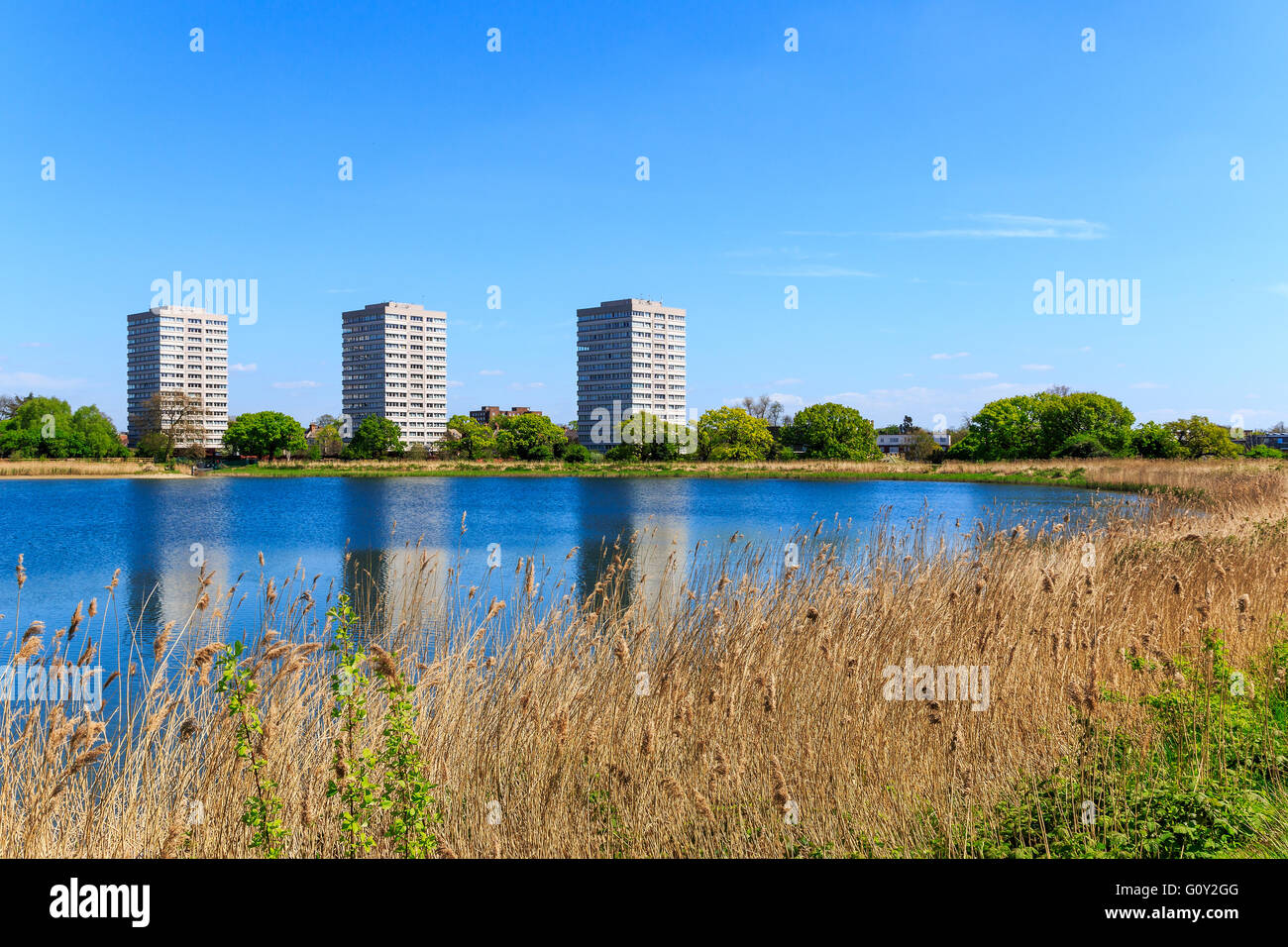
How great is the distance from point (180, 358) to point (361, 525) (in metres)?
153

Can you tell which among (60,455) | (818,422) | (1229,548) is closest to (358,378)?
(60,455)

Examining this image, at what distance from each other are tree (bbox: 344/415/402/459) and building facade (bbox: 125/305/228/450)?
59.6 m

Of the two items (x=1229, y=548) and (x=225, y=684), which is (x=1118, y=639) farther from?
(x=225, y=684)

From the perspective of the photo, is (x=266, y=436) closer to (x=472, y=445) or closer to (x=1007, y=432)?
(x=472, y=445)

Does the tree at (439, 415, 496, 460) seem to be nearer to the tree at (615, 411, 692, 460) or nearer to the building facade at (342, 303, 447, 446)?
the tree at (615, 411, 692, 460)

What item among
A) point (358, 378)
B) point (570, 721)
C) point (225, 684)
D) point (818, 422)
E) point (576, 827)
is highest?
point (358, 378)

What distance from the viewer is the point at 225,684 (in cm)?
345

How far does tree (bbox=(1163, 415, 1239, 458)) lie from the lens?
68.3 m

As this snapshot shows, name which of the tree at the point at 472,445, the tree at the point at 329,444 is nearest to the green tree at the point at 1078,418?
the tree at the point at 472,445

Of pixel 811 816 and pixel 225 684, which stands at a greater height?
pixel 225 684


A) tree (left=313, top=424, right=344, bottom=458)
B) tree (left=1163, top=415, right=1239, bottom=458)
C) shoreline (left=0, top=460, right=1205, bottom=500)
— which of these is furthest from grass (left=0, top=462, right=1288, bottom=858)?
tree (left=313, top=424, right=344, bottom=458)

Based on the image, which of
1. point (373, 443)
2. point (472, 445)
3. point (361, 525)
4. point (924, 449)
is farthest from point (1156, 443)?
point (373, 443)
